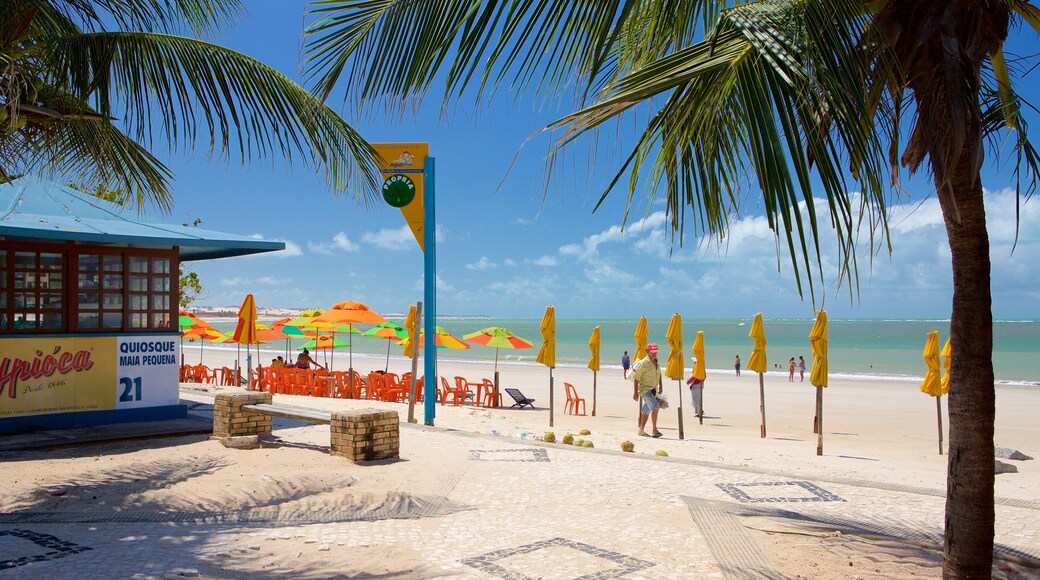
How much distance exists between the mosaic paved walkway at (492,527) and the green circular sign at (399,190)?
4.55m

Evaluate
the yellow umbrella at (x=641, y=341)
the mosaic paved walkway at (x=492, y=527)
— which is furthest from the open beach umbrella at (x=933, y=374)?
the mosaic paved walkway at (x=492, y=527)

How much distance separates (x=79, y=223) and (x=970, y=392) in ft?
30.3

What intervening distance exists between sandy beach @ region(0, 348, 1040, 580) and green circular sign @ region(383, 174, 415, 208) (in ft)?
10.9

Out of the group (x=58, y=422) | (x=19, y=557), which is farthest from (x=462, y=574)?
(x=58, y=422)

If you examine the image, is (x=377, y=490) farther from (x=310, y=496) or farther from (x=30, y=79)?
(x=30, y=79)

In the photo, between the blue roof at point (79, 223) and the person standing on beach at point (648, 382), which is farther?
the person standing on beach at point (648, 382)

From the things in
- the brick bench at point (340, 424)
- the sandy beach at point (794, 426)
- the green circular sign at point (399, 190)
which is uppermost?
the green circular sign at point (399, 190)

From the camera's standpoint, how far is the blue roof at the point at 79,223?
813 cm

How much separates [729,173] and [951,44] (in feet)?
3.44

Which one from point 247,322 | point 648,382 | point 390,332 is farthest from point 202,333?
point 648,382

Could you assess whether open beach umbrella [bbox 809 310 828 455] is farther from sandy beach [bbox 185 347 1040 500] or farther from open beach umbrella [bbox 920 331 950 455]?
open beach umbrella [bbox 920 331 950 455]

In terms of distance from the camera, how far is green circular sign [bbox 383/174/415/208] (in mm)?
10617

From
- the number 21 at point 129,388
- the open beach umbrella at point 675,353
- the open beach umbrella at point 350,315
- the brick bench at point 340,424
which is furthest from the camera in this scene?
the open beach umbrella at point 350,315

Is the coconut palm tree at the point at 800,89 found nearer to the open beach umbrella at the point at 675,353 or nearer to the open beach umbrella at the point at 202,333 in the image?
the open beach umbrella at the point at 675,353
